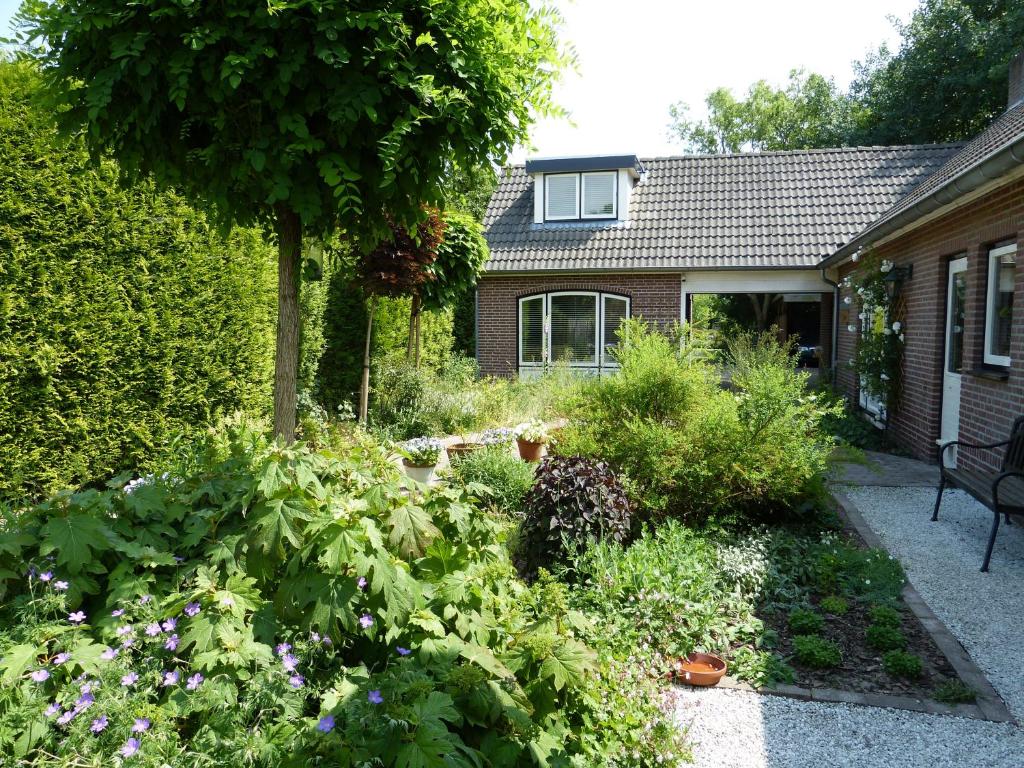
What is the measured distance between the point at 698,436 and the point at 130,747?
464 centimetres

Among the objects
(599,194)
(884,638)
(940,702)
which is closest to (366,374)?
(884,638)

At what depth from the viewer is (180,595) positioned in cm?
228

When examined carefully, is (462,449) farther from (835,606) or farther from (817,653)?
(817,653)

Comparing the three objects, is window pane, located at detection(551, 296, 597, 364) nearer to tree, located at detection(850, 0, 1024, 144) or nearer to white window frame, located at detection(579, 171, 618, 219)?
white window frame, located at detection(579, 171, 618, 219)

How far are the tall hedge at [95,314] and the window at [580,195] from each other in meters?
10.1

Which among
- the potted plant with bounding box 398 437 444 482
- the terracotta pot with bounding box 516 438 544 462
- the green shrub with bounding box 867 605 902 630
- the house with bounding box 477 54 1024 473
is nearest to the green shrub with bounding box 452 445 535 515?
the potted plant with bounding box 398 437 444 482

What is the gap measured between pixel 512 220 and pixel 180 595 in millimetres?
15555

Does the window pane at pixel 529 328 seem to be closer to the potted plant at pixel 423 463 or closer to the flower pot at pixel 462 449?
the flower pot at pixel 462 449

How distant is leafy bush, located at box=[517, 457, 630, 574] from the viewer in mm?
4574

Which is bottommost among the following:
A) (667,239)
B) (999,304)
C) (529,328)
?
(529,328)

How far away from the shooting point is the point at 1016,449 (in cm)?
564

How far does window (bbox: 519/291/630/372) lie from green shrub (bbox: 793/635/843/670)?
39.8ft

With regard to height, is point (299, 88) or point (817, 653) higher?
point (299, 88)

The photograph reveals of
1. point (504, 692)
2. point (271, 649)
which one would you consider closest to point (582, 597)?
point (504, 692)
